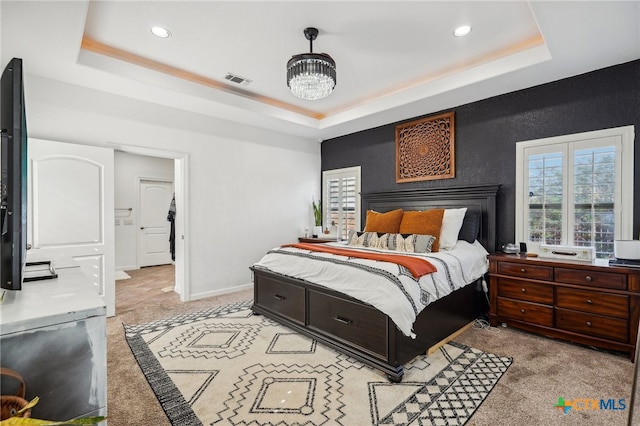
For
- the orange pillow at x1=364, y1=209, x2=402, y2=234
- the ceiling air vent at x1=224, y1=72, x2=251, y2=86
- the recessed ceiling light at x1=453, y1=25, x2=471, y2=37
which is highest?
the recessed ceiling light at x1=453, y1=25, x2=471, y2=37

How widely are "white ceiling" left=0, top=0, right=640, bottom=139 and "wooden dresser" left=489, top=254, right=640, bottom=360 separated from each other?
1.88m

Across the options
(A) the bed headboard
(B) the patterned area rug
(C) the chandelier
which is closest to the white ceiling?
(C) the chandelier

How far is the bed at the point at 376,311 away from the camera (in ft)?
7.66

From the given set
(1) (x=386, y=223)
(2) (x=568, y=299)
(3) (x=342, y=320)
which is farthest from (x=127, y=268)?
(2) (x=568, y=299)

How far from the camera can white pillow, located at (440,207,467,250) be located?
11.6 ft

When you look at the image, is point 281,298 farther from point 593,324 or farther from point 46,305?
point 593,324

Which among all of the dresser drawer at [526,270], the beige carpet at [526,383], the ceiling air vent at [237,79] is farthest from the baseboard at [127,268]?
the dresser drawer at [526,270]

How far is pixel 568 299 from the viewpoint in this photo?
2.82 m

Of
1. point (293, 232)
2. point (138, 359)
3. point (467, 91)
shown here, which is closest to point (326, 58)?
point (467, 91)

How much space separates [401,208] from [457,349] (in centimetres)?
222

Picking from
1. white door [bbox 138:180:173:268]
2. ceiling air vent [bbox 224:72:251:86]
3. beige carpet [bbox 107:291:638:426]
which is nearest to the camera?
beige carpet [bbox 107:291:638:426]

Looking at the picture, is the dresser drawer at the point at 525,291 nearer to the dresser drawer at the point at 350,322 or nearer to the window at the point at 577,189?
the window at the point at 577,189

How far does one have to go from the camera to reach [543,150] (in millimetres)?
3418

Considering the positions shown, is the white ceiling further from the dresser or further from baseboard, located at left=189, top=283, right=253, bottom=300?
baseboard, located at left=189, top=283, right=253, bottom=300
